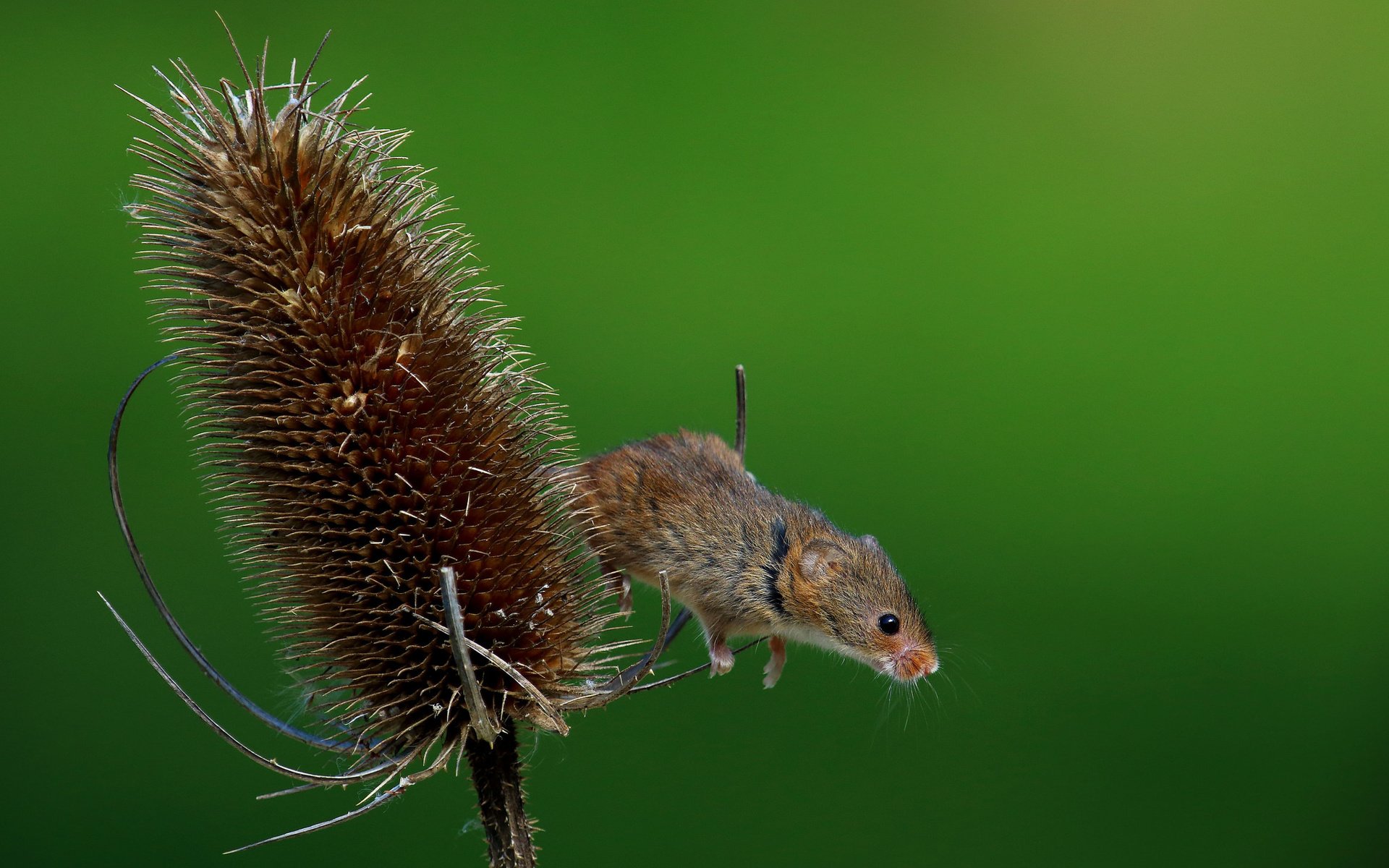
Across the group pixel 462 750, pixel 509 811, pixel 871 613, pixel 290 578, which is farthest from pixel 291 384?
pixel 871 613

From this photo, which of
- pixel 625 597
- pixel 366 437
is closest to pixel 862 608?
pixel 625 597

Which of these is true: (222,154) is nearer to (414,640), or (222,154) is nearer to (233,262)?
(233,262)

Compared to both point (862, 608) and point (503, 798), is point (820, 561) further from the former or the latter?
point (503, 798)

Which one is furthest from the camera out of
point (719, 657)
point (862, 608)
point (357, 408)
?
point (719, 657)

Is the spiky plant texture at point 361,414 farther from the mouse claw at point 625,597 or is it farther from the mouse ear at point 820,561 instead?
the mouse ear at point 820,561

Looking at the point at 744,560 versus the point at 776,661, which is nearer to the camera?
the point at 744,560

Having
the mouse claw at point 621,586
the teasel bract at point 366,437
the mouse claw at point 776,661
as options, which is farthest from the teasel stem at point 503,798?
the mouse claw at point 776,661

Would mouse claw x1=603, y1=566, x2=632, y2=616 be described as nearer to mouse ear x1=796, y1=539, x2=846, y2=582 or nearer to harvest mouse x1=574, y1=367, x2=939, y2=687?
harvest mouse x1=574, y1=367, x2=939, y2=687

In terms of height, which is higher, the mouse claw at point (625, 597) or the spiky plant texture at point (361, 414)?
the spiky plant texture at point (361, 414)
